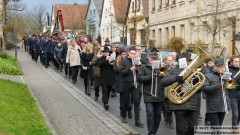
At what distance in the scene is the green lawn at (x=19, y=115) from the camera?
941 centimetres

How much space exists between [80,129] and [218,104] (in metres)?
3.06

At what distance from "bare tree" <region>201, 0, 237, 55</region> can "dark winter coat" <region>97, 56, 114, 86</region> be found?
51.8ft

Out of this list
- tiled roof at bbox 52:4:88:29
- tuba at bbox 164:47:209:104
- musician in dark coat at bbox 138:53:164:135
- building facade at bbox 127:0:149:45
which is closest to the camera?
tuba at bbox 164:47:209:104

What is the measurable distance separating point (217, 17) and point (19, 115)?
2327 cm

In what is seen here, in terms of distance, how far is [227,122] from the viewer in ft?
38.9

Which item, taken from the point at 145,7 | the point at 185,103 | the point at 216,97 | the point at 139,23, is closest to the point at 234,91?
the point at 216,97

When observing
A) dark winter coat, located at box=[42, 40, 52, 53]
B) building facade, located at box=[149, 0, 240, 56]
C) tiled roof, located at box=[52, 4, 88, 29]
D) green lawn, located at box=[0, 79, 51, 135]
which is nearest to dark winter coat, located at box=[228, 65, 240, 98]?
green lawn, located at box=[0, 79, 51, 135]

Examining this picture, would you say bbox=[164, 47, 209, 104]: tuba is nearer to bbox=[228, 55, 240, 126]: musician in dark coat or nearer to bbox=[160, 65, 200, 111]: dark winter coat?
bbox=[160, 65, 200, 111]: dark winter coat

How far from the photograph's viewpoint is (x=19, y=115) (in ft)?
35.9

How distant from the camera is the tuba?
824 cm

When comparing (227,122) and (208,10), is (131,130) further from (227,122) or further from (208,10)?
(208,10)

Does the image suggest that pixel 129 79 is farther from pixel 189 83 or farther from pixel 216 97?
pixel 189 83

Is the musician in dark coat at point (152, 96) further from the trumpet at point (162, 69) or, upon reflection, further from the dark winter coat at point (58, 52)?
the dark winter coat at point (58, 52)

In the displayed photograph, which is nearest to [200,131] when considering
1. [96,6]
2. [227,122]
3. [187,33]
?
[227,122]
